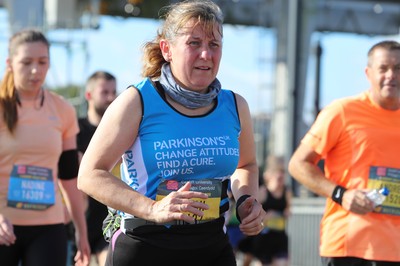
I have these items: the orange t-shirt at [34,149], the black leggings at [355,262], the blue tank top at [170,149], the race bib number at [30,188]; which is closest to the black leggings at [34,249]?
the orange t-shirt at [34,149]

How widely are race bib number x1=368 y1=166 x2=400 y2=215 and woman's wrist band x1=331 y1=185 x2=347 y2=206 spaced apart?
0.64 feet

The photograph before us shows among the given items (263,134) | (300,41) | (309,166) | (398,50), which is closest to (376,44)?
(398,50)

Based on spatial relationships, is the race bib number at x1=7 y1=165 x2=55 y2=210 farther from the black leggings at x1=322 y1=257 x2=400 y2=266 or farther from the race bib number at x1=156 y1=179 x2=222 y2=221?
the race bib number at x1=156 y1=179 x2=222 y2=221

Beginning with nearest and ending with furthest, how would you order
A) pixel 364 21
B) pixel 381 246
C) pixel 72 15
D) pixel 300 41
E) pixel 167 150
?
pixel 167 150
pixel 381 246
pixel 300 41
pixel 72 15
pixel 364 21

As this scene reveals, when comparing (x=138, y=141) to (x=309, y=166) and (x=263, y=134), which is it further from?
(x=263, y=134)

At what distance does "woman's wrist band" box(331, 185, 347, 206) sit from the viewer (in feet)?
19.9

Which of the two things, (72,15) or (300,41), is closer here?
(300,41)

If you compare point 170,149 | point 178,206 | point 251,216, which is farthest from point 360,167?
point 178,206

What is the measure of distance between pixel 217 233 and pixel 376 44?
2503 millimetres

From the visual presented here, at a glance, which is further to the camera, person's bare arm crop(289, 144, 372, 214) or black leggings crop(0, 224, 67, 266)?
black leggings crop(0, 224, 67, 266)

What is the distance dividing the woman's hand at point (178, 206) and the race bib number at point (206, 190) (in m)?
0.27

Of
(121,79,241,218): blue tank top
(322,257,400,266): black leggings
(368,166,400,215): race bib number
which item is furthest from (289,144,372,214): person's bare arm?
(121,79,241,218): blue tank top

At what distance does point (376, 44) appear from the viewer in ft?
21.5

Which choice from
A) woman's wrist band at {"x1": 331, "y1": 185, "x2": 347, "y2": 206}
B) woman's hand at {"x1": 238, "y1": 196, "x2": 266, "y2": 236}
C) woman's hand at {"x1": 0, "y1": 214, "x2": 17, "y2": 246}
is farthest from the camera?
woman's wrist band at {"x1": 331, "y1": 185, "x2": 347, "y2": 206}
